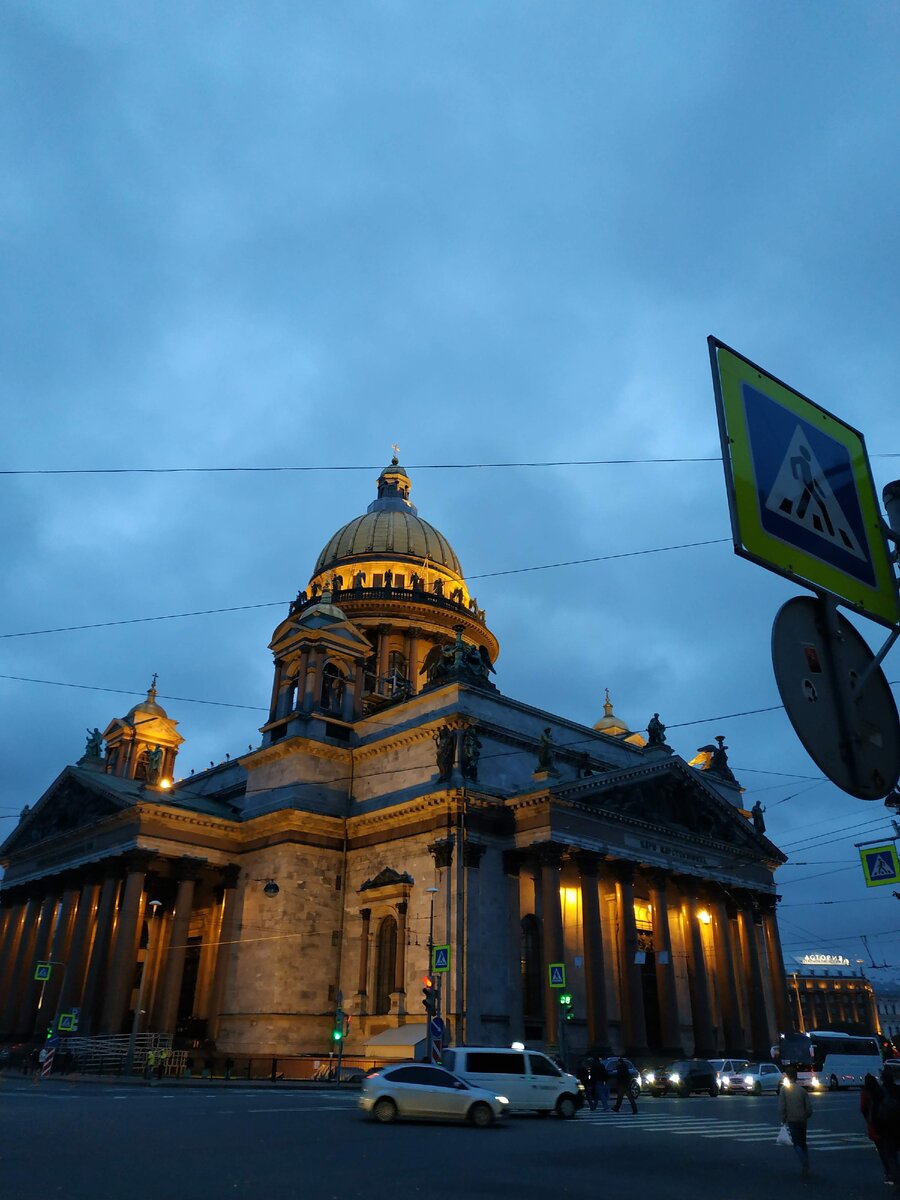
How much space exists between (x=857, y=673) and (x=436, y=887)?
1494 inches

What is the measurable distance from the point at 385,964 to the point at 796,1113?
31.5 m

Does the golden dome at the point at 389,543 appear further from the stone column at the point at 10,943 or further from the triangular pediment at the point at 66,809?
the stone column at the point at 10,943

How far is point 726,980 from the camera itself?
48.1 metres

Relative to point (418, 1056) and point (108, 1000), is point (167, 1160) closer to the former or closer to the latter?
point (418, 1056)

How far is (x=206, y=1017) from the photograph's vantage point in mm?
45688

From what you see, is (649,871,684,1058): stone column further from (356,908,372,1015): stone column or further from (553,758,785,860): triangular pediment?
(356,908,372,1015): stone column

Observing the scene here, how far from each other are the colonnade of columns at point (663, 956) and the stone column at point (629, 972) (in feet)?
0.15

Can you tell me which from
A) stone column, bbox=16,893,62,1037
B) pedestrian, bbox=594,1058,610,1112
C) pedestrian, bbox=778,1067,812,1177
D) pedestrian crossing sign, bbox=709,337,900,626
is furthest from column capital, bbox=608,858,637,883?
pedestrian crossing sign, bbox=709,337,900,626

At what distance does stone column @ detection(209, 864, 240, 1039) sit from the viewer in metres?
44.8

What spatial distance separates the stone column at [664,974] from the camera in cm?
4281

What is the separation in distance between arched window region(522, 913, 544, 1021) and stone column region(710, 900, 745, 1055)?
1235 cm

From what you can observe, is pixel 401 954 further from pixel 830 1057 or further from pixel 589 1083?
pixel 830 1057

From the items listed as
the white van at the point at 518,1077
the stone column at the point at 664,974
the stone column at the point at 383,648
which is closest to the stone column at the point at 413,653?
the stone column at the point at 383,648

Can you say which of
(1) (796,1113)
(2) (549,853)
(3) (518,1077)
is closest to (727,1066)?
(2) (549,853)
